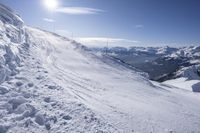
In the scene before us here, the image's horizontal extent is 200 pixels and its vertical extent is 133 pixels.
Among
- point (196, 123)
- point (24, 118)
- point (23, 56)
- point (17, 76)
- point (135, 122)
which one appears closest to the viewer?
point (24, 118)

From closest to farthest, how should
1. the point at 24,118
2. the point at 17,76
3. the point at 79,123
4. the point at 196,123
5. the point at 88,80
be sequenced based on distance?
1. the point at 24,118
2. the point at 79,123
3. the point at 17,76
4. the point at 196,123
5. the point at 88,80

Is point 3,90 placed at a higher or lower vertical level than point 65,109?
higher

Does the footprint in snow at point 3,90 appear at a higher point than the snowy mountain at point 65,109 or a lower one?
higher

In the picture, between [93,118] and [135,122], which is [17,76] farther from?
[135,122]

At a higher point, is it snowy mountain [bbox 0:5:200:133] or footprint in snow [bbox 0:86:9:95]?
footprint in snow [bbox 0:86:9:95]

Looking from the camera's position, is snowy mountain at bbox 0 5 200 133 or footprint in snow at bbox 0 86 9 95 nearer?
snowy mountain at bbox 0 5 200 133

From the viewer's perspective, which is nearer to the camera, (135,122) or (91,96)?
(135,122)

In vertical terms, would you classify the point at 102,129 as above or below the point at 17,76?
below

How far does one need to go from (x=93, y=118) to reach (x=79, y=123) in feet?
3.57

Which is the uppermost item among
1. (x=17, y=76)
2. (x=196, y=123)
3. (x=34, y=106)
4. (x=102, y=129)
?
(x=17, y=76)

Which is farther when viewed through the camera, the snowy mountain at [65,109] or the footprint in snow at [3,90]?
the footprint in snow at [3,90]

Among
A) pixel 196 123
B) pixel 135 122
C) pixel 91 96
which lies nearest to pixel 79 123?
pixel 135 122

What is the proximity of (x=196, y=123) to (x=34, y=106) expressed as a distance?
1175 centimetres

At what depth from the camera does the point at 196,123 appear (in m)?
17.5
